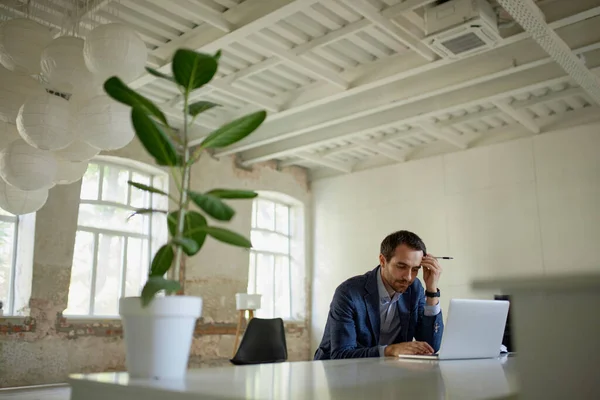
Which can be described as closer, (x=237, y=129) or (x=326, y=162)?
(x=237, y=129)

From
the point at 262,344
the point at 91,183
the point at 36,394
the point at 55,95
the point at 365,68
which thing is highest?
the point at 365,68

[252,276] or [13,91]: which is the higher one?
[13,91]

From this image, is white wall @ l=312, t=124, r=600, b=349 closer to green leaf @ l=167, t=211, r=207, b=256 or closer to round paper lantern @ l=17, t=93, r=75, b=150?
round paper lantern @ l=17, t=93, r=75, b=150

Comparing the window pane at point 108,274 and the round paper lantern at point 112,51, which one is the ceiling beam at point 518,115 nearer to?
the round paper lantern at point 112,51

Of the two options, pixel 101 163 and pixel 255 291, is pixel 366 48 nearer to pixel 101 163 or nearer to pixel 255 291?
pixel 101 163

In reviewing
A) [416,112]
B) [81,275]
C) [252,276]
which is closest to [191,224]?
[416,112]

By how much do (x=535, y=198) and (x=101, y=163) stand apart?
627cm

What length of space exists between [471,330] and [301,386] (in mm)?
1512

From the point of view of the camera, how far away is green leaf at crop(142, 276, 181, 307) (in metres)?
1.40

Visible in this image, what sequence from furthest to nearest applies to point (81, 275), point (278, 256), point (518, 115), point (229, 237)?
point (278, 256), point (518, 115), point (81, 275), point (229, 237)

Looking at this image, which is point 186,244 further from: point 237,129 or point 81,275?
point 81,275

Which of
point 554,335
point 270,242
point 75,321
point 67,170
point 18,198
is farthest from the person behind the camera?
point 270,242

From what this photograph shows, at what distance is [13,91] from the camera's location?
3.57 meters

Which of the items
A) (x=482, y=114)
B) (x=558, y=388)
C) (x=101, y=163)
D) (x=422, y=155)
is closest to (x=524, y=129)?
(x=482, y=114)
